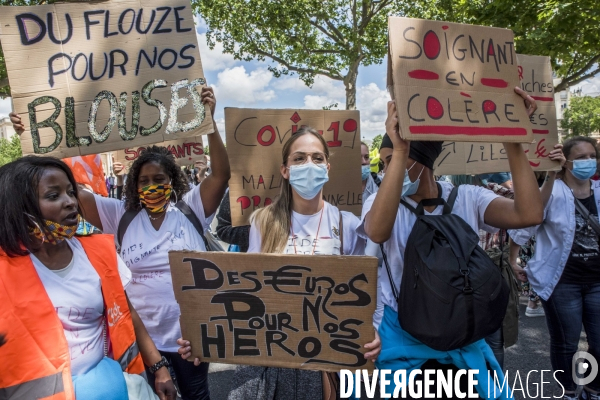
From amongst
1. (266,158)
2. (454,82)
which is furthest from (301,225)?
(454,82)

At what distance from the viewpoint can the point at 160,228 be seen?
244 centimetres

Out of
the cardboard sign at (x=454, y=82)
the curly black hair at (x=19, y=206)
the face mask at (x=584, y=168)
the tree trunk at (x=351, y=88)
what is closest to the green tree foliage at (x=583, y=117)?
the tree trunk at (x=351, y=88)

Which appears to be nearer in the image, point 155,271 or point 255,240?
point 255,240

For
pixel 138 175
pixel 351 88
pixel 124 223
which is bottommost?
pixel 124 223

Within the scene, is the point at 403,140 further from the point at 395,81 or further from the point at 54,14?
the point at 54,14

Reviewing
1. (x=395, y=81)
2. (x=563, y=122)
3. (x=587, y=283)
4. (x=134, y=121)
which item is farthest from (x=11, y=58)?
(x=563, y=122)

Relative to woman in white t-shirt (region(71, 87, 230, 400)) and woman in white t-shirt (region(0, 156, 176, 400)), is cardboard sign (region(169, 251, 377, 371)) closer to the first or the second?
woman in white t-shirt (region(0, 156, 176, 400))

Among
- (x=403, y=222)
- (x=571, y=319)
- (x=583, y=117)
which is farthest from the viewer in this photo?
(x=583, y=117)

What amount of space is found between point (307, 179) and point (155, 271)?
0.98m

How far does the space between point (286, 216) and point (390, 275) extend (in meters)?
0.59

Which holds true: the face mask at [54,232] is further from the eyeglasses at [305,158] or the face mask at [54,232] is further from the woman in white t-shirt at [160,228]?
the eyeglasses at [305,158]

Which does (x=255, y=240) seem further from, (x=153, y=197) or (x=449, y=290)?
(x=449, y=290)

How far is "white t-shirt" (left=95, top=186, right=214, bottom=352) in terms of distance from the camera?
7.71 feet

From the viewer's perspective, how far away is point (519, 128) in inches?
74.5
